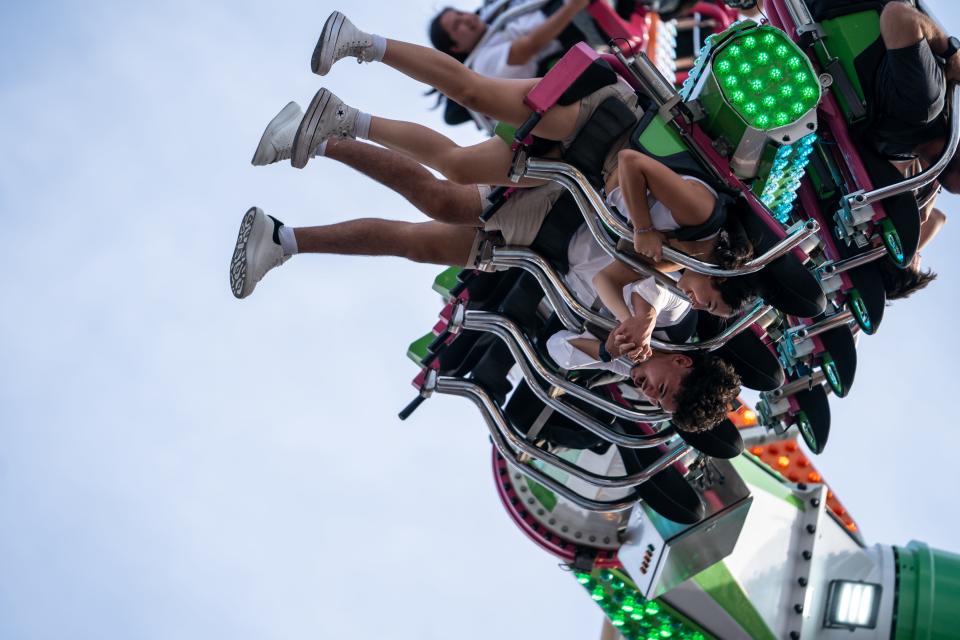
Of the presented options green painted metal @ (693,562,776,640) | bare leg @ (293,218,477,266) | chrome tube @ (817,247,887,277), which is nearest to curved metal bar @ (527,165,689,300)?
bare leg @ (293,218,477,266)

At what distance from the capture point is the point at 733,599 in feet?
21.7

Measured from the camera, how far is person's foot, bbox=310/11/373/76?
182 inches

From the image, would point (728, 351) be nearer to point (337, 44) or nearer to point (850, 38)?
point (850, 38)

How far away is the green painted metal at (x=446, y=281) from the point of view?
6160mm

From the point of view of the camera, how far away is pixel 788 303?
474 centimetres

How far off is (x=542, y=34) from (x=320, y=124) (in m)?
2.03

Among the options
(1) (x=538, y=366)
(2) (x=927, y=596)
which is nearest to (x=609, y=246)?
(1) (x=538, y=366)

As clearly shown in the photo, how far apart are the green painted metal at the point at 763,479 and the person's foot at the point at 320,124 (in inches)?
121

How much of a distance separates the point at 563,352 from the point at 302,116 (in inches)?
56.7

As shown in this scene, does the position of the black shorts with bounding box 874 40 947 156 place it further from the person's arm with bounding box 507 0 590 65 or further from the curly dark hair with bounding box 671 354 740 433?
the person's arm with bounding box 507 0 590 65

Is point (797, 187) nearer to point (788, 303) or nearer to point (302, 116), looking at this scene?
point (788, 303)

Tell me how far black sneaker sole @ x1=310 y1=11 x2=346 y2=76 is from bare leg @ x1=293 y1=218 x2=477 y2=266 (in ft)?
2.73

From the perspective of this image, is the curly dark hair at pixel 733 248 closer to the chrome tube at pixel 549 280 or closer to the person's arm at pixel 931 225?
the chrome tube at pixel 549 280

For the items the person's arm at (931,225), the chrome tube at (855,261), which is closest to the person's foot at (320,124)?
the chrome tube at (855,261)
